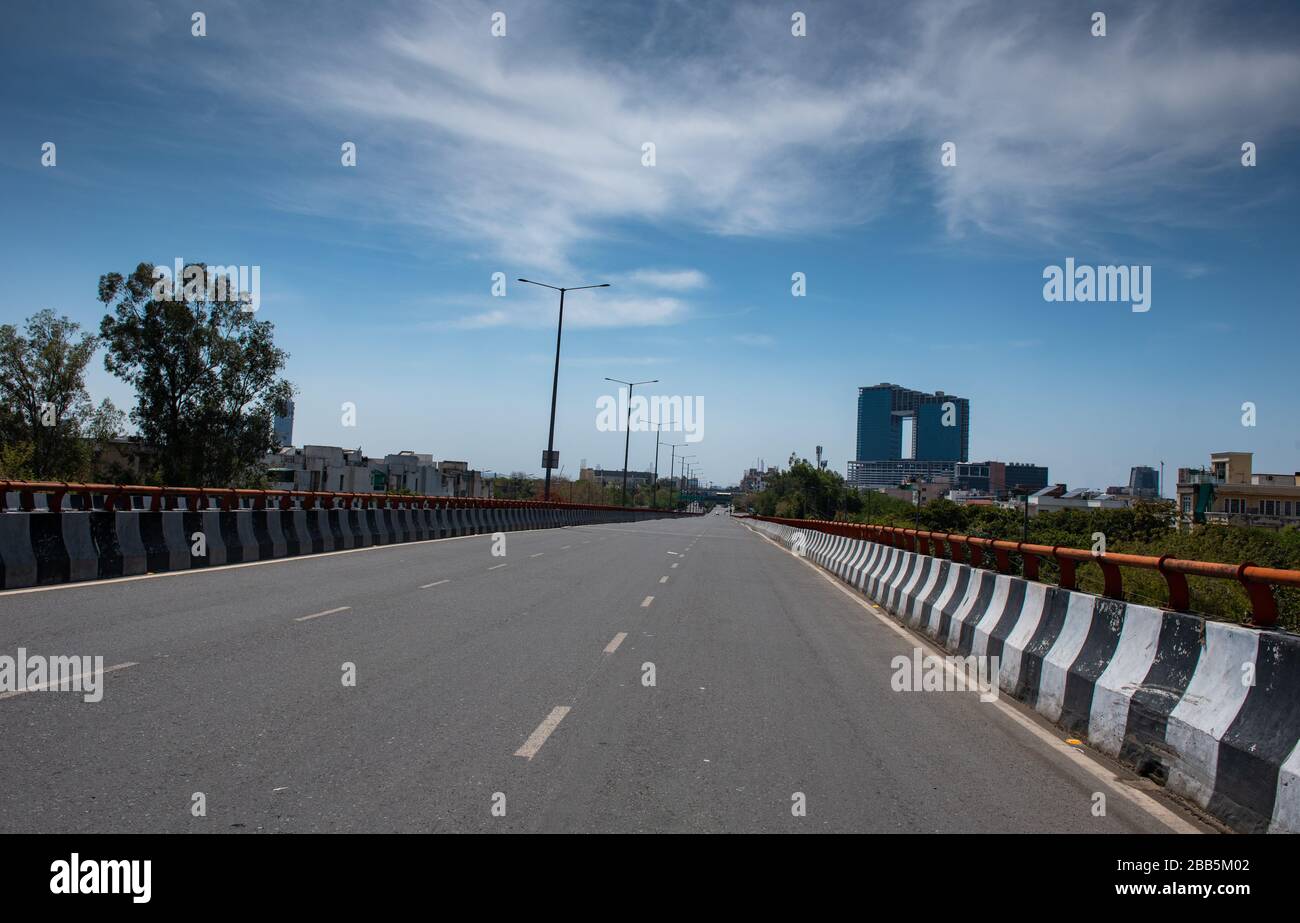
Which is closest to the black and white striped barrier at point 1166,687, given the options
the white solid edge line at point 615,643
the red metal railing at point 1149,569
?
the red metal railing at point 1149,569

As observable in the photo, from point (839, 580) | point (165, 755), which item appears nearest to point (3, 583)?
point (165, 755)

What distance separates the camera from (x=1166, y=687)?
21.9 ft

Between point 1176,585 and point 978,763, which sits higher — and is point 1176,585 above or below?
above

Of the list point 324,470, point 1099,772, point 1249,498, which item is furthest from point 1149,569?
point 324,470

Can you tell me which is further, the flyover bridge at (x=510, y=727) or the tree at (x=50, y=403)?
the tree at (x=50, y=403)

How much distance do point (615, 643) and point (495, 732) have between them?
458cm

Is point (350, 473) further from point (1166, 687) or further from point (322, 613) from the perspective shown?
point (1166, 687)

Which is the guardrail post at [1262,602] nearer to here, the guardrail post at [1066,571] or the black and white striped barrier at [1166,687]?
the black and white striped barrier at [1166,687]

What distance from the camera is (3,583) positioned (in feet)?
43.5

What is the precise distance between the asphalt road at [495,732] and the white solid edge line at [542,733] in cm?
4

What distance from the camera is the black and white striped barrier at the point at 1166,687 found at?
5.40 meters
